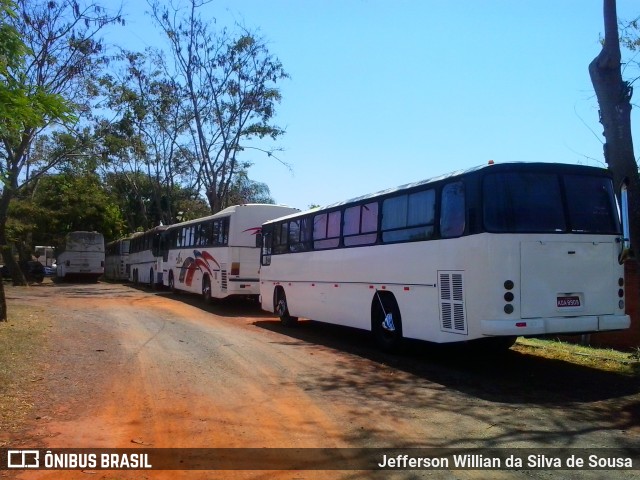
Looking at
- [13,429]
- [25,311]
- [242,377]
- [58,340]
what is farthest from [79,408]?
[25,311]

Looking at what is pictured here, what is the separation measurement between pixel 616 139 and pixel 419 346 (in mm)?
5255

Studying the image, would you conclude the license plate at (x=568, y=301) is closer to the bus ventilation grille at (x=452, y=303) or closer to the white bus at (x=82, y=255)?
the bus ventilation grille at (x=452, y=303)

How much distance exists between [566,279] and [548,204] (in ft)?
3.68

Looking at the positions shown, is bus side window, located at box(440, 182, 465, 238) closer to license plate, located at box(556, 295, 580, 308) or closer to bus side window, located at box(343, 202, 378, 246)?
license plate, located at box(556, 295, 580, 308)

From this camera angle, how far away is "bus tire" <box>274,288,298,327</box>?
16.2 m

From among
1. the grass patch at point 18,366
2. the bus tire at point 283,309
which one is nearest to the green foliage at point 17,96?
the grass patch at point 18,366

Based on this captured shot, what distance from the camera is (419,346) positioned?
1211cm

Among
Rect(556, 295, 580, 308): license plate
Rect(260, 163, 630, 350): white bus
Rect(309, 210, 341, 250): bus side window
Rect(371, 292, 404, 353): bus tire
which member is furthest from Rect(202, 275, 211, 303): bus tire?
Rect(556, 295, 580, 308): license plate

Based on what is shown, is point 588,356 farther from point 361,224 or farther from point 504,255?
point 361,224

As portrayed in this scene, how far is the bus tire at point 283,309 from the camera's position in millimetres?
16188

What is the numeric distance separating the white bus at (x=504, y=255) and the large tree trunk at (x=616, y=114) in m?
0.54

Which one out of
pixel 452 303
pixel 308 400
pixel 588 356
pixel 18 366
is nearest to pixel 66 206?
pixel 18 366

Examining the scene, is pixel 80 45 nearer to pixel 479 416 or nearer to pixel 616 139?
pixel 616 139

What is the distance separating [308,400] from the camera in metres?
7.51
